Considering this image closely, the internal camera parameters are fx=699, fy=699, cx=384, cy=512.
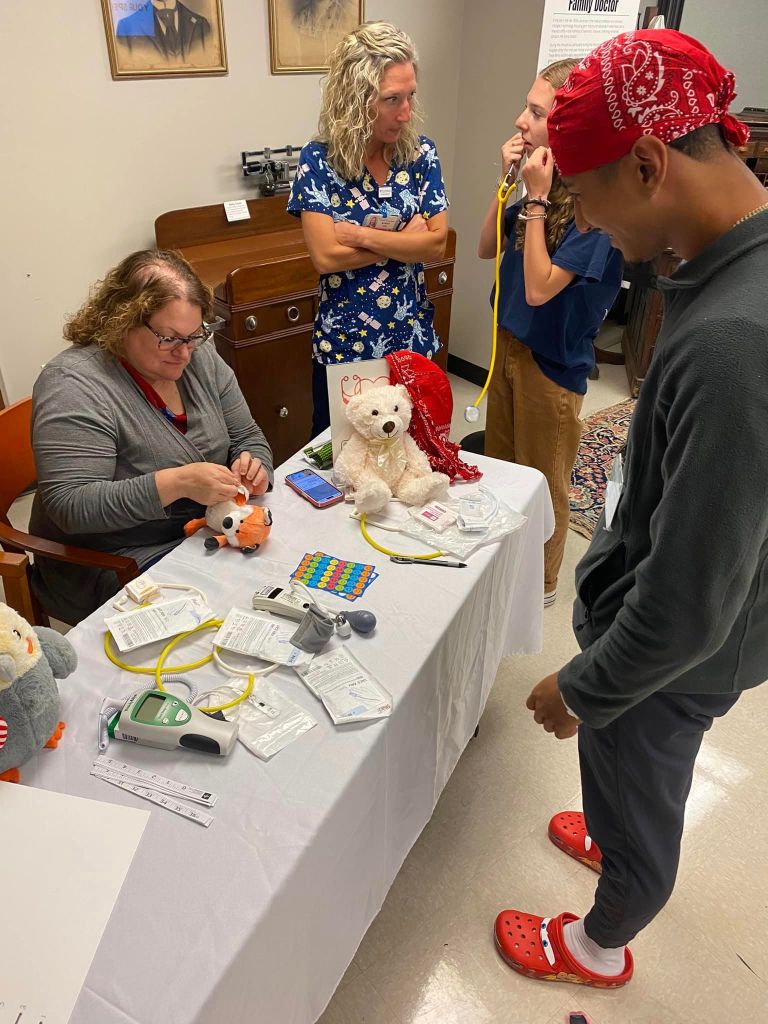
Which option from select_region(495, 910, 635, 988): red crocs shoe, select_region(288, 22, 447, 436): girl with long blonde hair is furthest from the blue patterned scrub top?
select_region(495, 910, 635, 988): red crocs shoe

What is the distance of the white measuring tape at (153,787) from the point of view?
881 millimetres

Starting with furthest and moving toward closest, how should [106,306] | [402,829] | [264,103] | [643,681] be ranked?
[264,103]
[106,306]
[402,829]
[643,681]

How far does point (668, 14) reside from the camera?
136 inches

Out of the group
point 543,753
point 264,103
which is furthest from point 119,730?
point 264,103

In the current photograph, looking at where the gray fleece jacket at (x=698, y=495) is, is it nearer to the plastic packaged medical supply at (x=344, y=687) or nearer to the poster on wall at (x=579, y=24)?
the plastic packaged medical supply at (x=344, y=687)

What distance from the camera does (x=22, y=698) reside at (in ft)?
2.98

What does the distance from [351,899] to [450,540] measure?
66 centimetres

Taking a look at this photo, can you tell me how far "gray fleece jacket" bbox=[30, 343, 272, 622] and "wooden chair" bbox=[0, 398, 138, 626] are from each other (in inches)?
2.0

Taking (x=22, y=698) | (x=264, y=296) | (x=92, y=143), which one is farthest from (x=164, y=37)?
(x=22, y=698)

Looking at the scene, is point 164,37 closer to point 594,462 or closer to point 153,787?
point 594,462

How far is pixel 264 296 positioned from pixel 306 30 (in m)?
1.25

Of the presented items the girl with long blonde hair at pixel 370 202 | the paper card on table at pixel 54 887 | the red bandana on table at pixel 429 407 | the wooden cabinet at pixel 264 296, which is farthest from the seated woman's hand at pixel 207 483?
the wooden cabinet at pixel 264 296

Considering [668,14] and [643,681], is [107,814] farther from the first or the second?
[668,14]

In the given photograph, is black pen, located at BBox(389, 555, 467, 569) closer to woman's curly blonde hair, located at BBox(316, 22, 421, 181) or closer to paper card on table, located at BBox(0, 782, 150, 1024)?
paper card on table, located at BBox(0, 782, 150, 1024)
